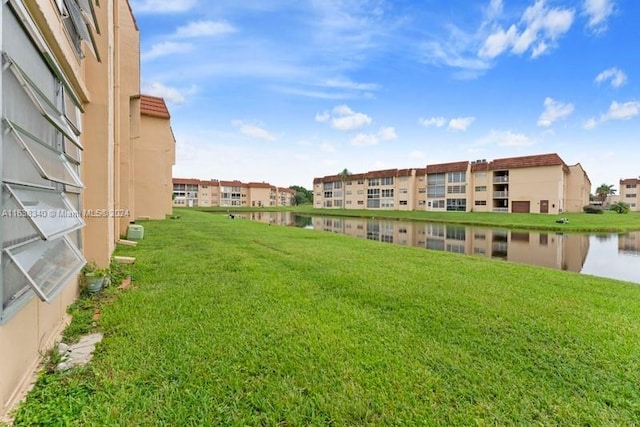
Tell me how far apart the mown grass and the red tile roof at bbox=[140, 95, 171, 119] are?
730 inches

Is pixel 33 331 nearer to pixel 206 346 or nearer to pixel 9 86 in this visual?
pixel 206 346

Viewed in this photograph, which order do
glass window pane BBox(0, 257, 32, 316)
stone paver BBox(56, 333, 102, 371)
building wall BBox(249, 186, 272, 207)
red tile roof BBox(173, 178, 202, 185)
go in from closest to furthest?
glass window pane BBox(0, 257, 32, 316) < stone paver BBox(56, 333, 102, 371) < red tile roof BBox(173, 178, 202, 185) < building wall BBox(249, 186, 272, 207)

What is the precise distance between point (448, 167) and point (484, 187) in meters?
6.45

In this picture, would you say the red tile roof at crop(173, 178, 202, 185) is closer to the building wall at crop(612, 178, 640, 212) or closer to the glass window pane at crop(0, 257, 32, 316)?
the glass window pane at crop(0, 257, 32, 316)

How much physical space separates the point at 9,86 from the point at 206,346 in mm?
2909

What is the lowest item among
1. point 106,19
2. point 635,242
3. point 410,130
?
point 635,242

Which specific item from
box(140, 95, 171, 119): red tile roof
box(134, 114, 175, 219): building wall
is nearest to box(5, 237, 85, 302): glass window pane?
box(134, 114, 175, 219): building wall

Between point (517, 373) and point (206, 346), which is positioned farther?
point (206, 346)

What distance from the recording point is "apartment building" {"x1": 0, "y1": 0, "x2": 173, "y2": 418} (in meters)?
2.33

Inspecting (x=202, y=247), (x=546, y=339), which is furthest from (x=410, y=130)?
(x=546, y=339)

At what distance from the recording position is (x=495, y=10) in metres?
14.2

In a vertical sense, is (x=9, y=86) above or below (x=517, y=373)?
above

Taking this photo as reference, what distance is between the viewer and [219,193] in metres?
85.5

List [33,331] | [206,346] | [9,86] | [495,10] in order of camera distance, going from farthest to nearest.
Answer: [495,10], [206,346], [33,331], [9,86]
